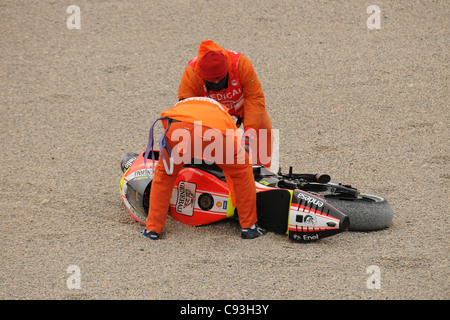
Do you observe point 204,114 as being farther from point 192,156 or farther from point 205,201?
point 205,201

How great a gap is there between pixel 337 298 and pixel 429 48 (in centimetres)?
551

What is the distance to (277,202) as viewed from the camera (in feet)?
15.6

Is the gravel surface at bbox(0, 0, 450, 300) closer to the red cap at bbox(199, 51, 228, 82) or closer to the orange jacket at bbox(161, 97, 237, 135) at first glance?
the orange jacket at bbox(161, 97, 237, 135)

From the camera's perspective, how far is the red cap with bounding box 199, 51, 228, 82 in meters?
4.89

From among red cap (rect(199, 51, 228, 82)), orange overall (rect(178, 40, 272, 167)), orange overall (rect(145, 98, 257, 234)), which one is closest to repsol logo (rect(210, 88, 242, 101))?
orange overall (rect(178, 40, 272, 167))

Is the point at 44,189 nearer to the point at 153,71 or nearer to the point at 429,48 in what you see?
the point at 153,71

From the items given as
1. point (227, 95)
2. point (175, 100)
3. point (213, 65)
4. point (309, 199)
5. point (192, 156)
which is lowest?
point (309, 199)

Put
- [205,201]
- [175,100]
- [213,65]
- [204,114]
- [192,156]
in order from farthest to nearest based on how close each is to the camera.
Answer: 1. [175,100]
2. [205,201]
3. [213,65]
4. [192,156]
5. [204,114]

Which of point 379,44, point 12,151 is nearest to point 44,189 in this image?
point 12,151

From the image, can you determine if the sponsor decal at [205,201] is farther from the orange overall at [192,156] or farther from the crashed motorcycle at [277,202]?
the orange overall at [192,156]

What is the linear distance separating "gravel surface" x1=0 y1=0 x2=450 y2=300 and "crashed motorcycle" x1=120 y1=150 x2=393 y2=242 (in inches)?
4.4

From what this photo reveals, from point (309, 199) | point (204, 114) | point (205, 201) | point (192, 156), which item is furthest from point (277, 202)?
point (204, 114)

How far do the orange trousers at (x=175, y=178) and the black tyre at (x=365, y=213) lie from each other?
65cm

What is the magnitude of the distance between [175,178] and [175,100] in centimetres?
310
